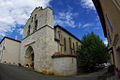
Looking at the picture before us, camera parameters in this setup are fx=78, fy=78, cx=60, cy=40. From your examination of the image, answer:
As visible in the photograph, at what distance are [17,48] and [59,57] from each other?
1338 centimetres

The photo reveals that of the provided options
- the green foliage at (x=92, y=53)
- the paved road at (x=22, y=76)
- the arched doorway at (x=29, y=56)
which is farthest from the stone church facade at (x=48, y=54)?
the green foliage at (x=92, y=53)

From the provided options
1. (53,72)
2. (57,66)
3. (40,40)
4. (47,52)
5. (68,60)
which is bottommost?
(53,72)

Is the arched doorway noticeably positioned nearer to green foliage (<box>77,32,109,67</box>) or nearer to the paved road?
the paved road

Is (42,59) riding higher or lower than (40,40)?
lower

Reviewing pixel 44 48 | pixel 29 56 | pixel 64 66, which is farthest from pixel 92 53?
pixel 29 56

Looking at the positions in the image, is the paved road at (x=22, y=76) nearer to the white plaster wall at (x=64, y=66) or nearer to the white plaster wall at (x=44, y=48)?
the white plaster wall at (x=64, y=66)

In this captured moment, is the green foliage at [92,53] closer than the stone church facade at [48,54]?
No

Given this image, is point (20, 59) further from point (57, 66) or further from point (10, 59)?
point (57, 66)

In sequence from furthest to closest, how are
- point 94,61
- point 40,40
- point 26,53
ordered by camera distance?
point 26,53 < point 94,61 < point 40,40

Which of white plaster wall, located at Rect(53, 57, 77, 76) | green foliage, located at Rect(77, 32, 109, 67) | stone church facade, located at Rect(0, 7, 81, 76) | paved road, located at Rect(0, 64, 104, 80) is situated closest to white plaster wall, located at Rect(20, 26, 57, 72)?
stone church facade, located at Rect(0, 7, 81, 76)

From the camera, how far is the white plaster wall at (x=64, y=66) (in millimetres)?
11203

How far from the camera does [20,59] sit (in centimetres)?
1844

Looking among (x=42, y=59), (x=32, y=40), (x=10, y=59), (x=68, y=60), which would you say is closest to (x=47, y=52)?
(x=42, y=59)

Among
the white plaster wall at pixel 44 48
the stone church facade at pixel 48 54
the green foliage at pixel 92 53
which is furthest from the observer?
the green foliage at pixel 92 53
